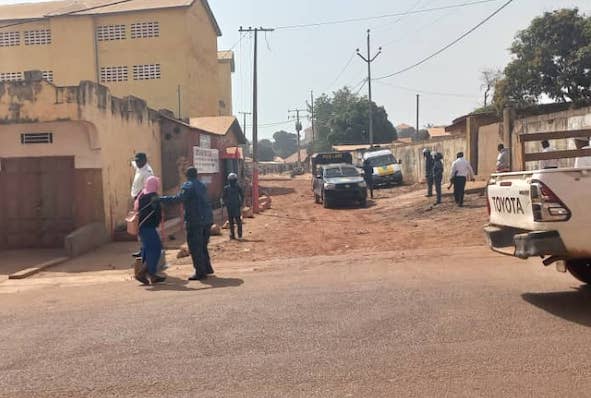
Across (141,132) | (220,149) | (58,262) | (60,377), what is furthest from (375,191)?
(60,377)

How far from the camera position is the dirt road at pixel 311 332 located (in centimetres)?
399

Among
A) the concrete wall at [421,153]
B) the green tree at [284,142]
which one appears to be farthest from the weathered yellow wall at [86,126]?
the green tree at [284,142]

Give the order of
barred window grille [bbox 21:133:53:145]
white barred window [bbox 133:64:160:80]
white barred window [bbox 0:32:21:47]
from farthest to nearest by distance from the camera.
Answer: white barred window [bbox 0:32:21:47] < white barred window [bbox 133:64:160:80] < barred window grille [bbox 21:133:53:145]

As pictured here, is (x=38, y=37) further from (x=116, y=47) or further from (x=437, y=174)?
(x=437, y=174)

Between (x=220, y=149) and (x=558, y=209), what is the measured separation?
20610 mm

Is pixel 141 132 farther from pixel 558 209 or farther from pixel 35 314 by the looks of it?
pixel 558 209

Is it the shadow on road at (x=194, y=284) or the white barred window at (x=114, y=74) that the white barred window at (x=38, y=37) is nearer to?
the white barred window at (x=114, y=74)

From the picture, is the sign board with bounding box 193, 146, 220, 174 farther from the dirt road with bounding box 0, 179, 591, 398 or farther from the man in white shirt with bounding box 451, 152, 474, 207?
the dirt road with bounding box 0, 179, 591, 398

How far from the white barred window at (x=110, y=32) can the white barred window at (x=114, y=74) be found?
2018 mm

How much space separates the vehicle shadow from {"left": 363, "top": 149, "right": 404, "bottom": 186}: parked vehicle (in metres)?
22.7

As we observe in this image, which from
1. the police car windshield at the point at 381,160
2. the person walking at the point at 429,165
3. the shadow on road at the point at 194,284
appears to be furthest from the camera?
the police car windshield at the point at 381,160

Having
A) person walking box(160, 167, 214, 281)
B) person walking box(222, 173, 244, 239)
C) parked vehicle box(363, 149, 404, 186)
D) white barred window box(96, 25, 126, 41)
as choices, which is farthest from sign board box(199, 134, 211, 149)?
white barred window box(96, 25, 126, 41)

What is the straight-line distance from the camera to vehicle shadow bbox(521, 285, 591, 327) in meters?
5.30

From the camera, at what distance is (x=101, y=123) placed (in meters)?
13.0
